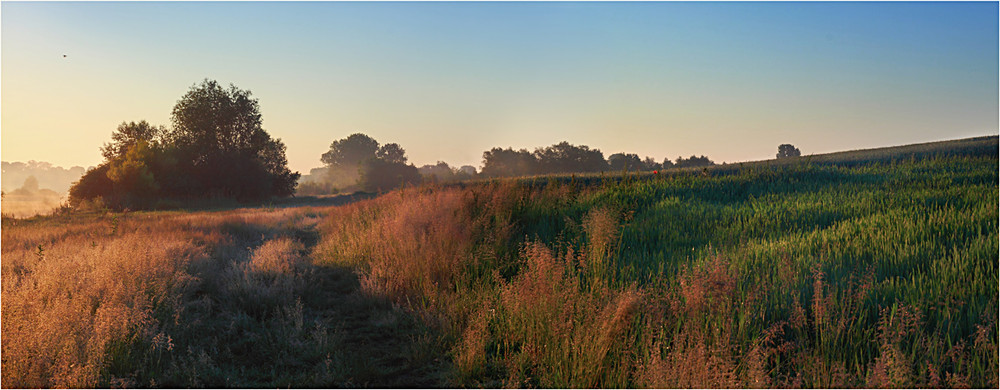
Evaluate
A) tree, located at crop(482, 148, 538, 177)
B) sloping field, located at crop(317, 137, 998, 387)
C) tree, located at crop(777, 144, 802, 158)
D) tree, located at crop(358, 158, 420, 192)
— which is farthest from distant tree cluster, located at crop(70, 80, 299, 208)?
tree, located at crop(777, 144, 802, 158)

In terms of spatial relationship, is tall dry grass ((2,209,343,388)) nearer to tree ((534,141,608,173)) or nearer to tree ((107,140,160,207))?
tree ((107,140,160,207))

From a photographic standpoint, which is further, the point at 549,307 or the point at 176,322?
the point at 176,322

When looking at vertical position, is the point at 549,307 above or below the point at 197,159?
below

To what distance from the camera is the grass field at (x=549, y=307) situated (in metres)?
3.78

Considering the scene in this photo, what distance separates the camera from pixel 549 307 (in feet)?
15.4

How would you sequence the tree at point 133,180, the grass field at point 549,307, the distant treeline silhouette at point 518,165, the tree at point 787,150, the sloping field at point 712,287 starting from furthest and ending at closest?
1. the tree at point 787,150
2. the distant treeline silhouette at point 518,165
3. the tree at point 133,180
4. the grass field at point 549,307
5. the sloping field at point 712,287

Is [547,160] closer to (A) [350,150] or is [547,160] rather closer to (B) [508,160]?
(B) [508,160]

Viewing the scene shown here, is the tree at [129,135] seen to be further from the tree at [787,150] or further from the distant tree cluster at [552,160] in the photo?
the tree at [787,150]

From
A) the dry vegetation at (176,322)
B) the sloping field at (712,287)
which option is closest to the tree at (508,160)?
the sloping field at (712,287)

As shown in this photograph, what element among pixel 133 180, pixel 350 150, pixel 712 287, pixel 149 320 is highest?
pixel 350 150

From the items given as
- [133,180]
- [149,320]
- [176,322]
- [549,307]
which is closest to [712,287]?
[549,307]

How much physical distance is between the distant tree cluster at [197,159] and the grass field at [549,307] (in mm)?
27366

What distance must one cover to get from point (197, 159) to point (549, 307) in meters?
41.5

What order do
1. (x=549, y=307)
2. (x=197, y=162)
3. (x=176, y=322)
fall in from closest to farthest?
1. (x=549, y=307)
2. (x=176, y=322)
3. (x=197, y=162)
